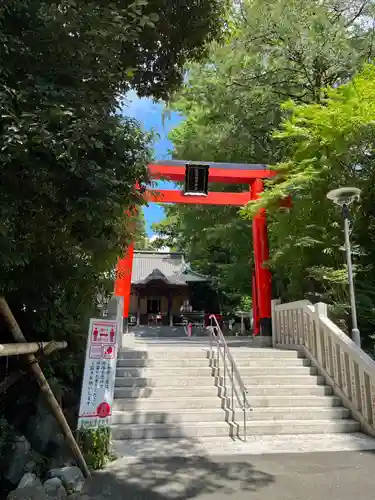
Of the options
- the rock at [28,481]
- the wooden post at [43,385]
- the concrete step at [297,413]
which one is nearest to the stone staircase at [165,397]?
the concrete step at [297,413]

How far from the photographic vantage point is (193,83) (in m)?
13.1

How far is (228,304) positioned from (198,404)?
1736cm

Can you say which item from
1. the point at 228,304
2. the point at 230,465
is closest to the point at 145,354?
Result: the point at 230,465

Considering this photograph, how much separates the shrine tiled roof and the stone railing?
1463 centimetres

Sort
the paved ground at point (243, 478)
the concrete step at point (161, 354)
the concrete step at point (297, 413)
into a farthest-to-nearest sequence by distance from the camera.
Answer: the concrete step at point (161, 354), the concrete step at point (297, 413), the paved ground at point (243, 478)

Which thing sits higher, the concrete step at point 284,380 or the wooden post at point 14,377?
the wooden post at point 14,377

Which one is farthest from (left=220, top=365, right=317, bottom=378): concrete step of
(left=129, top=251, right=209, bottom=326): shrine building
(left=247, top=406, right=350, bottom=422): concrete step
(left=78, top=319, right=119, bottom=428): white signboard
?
Result: (left=129, top=251, right=209, bottom=326): shrine building

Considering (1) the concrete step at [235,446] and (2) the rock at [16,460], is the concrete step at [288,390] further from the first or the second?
(2) the rock at [16,460]

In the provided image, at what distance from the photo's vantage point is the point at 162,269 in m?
27.6

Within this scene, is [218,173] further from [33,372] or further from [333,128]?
[33,372]

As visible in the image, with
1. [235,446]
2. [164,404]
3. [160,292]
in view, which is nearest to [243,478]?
[235,446]

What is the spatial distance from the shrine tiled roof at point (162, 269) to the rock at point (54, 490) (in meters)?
19.9

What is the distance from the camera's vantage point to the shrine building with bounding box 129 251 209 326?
23922 mm

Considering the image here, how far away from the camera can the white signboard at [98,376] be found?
4594 millimetres
